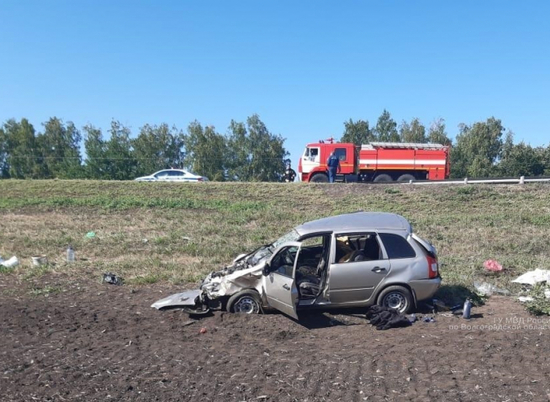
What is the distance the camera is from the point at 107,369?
18.9 ft

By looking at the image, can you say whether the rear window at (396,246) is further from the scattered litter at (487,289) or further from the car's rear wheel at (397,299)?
the scattered litter at (487,289)

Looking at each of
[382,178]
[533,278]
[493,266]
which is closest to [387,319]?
[533,278]

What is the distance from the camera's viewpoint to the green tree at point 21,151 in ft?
199

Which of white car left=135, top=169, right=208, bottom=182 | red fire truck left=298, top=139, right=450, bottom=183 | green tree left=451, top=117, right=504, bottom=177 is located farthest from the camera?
green tree left=451, top=117, right=504, bottom=177

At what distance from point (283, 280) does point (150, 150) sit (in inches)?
2355

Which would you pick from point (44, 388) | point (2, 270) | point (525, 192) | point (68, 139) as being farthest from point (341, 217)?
point (68, 139)

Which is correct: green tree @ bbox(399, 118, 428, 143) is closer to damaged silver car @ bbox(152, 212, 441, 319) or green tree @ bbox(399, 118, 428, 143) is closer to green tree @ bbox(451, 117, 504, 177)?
green tree @ bbox(451, 117, 504, 177)

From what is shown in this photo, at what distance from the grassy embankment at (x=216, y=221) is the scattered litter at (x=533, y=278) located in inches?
13.1

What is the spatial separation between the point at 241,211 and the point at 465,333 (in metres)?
14.1

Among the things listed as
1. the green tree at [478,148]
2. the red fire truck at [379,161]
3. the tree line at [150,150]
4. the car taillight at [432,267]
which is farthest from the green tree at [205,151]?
the car taillight at [432,267]

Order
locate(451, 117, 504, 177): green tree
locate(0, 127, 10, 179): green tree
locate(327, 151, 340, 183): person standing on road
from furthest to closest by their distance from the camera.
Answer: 1. locate(0, 127, 10, 179): green tree
2. locate(451, 117, 504, 177): green tree
3. locate(327, 151, 340, 183): person standing on road

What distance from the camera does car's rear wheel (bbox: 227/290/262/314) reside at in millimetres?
7891

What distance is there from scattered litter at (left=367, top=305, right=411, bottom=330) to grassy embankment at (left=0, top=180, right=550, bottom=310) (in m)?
2.40

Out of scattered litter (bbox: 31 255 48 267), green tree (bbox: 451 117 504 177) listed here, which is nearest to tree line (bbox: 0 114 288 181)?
green tree (bbox: 451 117 504 177)
